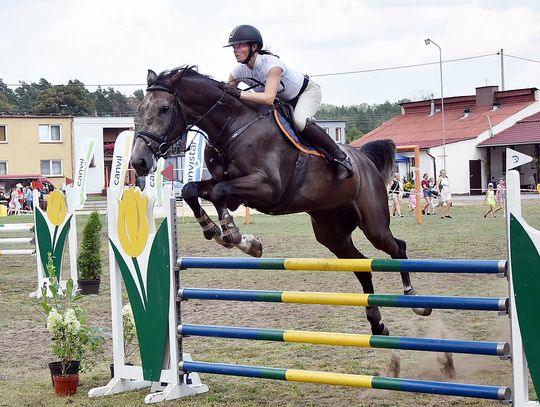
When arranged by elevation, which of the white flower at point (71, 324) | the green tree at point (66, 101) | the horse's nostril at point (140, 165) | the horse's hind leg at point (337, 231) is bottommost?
the white flower at point (71, 324)

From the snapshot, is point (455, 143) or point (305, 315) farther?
point (455, 143)

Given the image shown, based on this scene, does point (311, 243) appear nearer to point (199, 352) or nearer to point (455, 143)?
point (199, 352)

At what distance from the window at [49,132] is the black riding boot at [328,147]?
1951 inches

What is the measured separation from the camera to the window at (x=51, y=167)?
53688 mm

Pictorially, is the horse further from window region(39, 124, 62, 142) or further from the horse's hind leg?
window region(39, 124, 62, 142)

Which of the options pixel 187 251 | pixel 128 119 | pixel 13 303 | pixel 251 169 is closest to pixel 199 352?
pixel 251 169

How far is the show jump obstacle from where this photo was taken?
403cm

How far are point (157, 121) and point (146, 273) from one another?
3.35 feet

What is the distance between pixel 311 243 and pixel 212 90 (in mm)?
10992

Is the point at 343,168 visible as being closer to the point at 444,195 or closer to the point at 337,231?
the point at 337,231

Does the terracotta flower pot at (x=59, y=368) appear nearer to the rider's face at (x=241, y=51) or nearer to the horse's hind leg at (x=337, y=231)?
the horse's hind leg at (x=337, y=231)

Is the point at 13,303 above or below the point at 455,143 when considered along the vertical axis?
below

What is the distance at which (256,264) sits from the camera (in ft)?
16.8

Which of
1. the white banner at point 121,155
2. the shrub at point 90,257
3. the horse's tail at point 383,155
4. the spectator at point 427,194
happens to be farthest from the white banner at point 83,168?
the spectator at point 427,194
